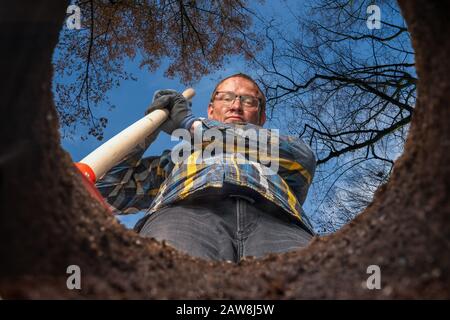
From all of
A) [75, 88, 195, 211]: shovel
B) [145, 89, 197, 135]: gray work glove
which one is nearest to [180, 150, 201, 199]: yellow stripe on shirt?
[75, 88, 195, 211]: shovel

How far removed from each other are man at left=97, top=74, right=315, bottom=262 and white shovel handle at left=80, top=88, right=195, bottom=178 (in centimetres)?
22

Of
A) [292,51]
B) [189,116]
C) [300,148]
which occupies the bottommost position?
[300,148]

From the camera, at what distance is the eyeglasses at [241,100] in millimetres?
3877

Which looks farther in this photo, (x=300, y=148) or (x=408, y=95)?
(x=408, y=95)

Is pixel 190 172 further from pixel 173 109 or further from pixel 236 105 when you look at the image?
pixel 173 109

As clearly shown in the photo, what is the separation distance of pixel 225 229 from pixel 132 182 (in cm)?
153

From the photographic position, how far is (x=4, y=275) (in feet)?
2.79

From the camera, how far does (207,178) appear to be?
2.43 m

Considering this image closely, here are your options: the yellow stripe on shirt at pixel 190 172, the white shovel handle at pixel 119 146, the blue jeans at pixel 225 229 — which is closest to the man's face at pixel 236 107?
the white shovel handle at pixel 119 146

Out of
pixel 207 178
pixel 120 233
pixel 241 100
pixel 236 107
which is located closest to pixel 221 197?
pixel 207 178

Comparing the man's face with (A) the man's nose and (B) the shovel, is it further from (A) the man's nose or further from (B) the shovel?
(B) the shovel
